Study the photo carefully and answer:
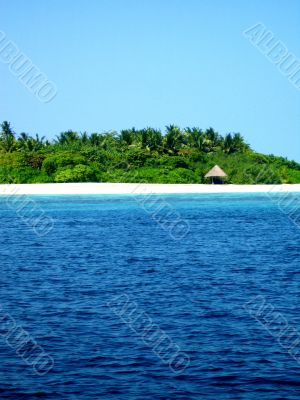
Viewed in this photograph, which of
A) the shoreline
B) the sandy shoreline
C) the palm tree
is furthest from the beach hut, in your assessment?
the palm tree

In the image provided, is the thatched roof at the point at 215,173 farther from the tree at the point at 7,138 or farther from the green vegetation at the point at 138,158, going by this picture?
the tree at the point at 7,138

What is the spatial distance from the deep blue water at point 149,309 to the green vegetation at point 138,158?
1630 inches

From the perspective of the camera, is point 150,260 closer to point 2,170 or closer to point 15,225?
point 15,225

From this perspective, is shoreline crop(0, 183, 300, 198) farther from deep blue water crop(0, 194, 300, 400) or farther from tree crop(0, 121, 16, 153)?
deep blue water crop(0, 194, 300, 400)

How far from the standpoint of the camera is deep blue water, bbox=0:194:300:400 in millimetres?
10883

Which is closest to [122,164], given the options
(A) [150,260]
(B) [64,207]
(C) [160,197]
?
(C) [160,197]

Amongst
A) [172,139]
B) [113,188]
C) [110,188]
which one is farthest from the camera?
[172,139]

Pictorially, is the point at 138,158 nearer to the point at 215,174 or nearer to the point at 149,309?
the point at 215,174

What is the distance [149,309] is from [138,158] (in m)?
66.1

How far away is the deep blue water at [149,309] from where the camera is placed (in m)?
10.9

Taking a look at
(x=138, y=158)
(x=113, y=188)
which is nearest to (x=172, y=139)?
(x=138, y=158)

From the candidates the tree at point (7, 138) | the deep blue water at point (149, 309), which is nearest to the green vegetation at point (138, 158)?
the tree at point (7, 138)

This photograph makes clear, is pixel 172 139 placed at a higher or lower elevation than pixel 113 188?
higher

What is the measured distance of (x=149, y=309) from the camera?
15641 millimetres
